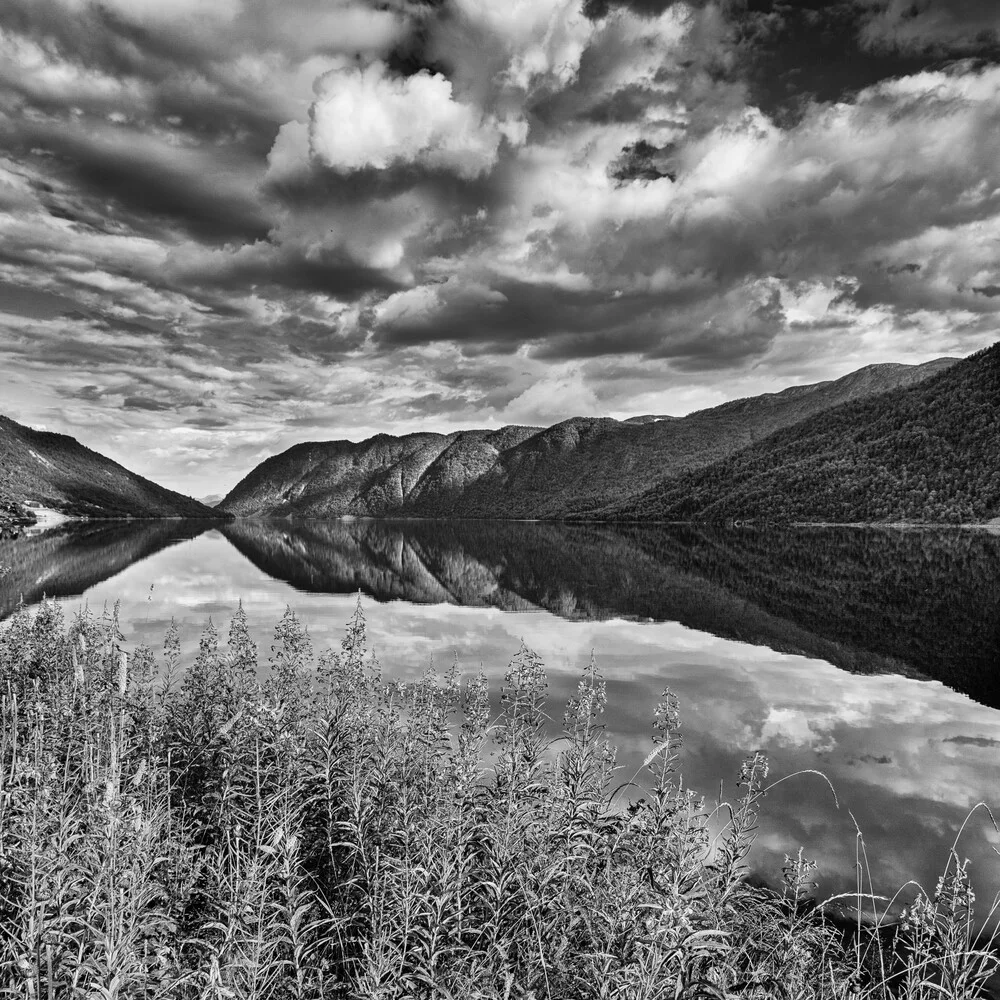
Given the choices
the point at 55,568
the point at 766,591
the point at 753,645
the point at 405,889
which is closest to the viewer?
the point at 405,889

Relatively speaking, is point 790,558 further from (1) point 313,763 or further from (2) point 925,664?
(1) point 313,763

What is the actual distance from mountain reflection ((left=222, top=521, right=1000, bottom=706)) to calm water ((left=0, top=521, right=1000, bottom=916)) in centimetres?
29

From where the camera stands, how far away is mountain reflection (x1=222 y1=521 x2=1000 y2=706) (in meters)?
35.3

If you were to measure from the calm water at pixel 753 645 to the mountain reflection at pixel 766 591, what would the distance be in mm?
290

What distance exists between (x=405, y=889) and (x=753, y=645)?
3261 cm

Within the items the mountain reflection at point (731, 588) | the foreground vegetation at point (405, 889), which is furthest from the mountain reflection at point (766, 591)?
the foreground vegetation at point (405, 889)

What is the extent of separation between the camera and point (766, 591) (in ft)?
189

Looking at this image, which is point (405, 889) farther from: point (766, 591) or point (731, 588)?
point (731, 588)

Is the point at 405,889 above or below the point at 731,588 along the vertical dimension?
above

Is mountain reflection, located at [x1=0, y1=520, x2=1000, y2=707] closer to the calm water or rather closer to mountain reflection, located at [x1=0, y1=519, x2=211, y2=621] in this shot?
mountain reflection, located at [x1=0, y1=519, x2=211, y2=621]

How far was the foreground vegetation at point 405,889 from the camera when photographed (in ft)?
21.4

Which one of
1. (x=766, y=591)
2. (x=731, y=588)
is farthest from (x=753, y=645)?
(x=731, y=588)

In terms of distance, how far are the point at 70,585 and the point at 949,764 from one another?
208ft

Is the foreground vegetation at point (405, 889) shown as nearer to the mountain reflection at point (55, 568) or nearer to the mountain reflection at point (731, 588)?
the mountain reflection at point (731, 588)
